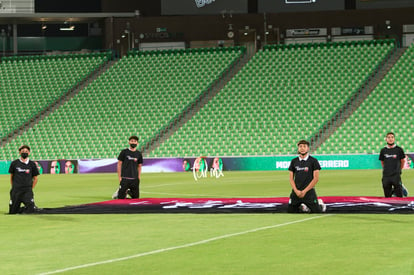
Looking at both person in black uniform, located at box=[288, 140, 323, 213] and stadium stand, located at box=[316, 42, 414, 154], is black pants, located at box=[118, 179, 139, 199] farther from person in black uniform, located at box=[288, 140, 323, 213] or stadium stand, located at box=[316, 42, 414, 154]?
stadium stand, located at box=[316, 42, 414, 154]

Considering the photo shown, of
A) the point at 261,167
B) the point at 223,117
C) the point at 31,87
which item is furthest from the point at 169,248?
the point at 31,87

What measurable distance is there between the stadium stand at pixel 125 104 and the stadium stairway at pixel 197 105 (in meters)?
0.35

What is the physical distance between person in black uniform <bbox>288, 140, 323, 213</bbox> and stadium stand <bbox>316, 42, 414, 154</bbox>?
30300mm

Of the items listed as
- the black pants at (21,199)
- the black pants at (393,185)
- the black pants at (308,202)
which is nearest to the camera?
the black pants at (308,202)

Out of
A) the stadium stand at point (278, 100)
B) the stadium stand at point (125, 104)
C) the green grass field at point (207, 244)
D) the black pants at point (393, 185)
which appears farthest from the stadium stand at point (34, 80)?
the green grass field at point (207, 244)

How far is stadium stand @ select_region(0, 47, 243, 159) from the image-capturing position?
5312 cm

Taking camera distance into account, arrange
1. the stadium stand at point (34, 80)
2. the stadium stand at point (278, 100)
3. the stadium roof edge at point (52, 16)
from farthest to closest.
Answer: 1. the stadium roof edge at point (52, 16)
2. the stadium stand at point (34, 80)
3. the stadium stand at point (278, 100)

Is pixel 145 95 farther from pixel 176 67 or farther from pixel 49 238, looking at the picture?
pixel 49 238

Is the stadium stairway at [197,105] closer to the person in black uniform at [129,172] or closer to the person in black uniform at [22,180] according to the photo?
the person in black uniform at [129,172]

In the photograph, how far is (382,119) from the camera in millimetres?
50219

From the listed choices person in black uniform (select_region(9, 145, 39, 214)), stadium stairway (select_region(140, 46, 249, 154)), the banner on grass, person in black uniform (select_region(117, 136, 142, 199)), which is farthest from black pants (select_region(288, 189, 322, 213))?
stadium stairway (select_region(140, 46, 249, 154))

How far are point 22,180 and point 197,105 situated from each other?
121ft

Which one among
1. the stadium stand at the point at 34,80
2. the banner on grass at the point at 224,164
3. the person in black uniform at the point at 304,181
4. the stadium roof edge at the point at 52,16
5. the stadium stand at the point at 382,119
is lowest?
the banner on grass at the point at 224,164

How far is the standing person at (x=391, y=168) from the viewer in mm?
21109
